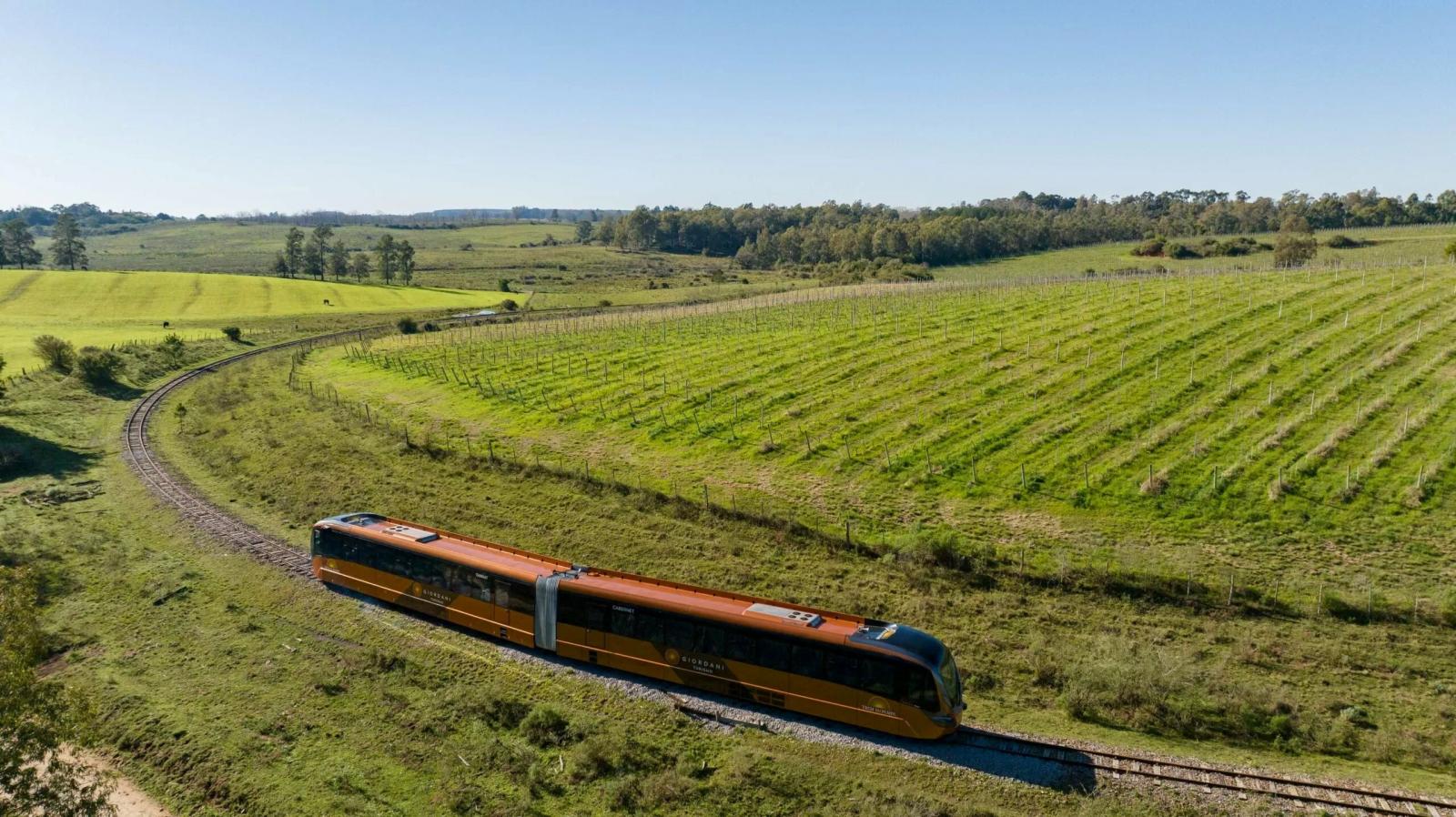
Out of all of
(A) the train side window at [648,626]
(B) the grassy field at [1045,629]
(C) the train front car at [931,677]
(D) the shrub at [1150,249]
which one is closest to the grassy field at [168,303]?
(B) the grassy field at [1045,629]

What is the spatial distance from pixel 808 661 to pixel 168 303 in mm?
138211

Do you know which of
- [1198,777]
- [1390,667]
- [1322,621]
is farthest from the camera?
[1322,621]

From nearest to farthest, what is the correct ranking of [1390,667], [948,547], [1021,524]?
[1390,667]
[948,547]
[1021,524]

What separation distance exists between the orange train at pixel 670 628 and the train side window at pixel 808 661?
0.03 meters

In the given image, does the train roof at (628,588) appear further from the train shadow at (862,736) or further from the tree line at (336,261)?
the tree line at (336,261)

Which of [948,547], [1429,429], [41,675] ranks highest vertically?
[1429,429]

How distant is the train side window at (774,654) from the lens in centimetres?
2402

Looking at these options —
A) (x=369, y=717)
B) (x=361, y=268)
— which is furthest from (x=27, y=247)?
(x=369, y=717)

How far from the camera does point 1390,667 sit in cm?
2658

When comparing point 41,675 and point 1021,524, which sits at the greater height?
point 1021,524

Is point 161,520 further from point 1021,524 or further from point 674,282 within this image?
point 674,282

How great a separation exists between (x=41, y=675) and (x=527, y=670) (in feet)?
52.2

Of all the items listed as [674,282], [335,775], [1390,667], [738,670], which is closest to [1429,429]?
[1390,667]

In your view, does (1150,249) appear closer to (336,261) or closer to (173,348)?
(173,348)
